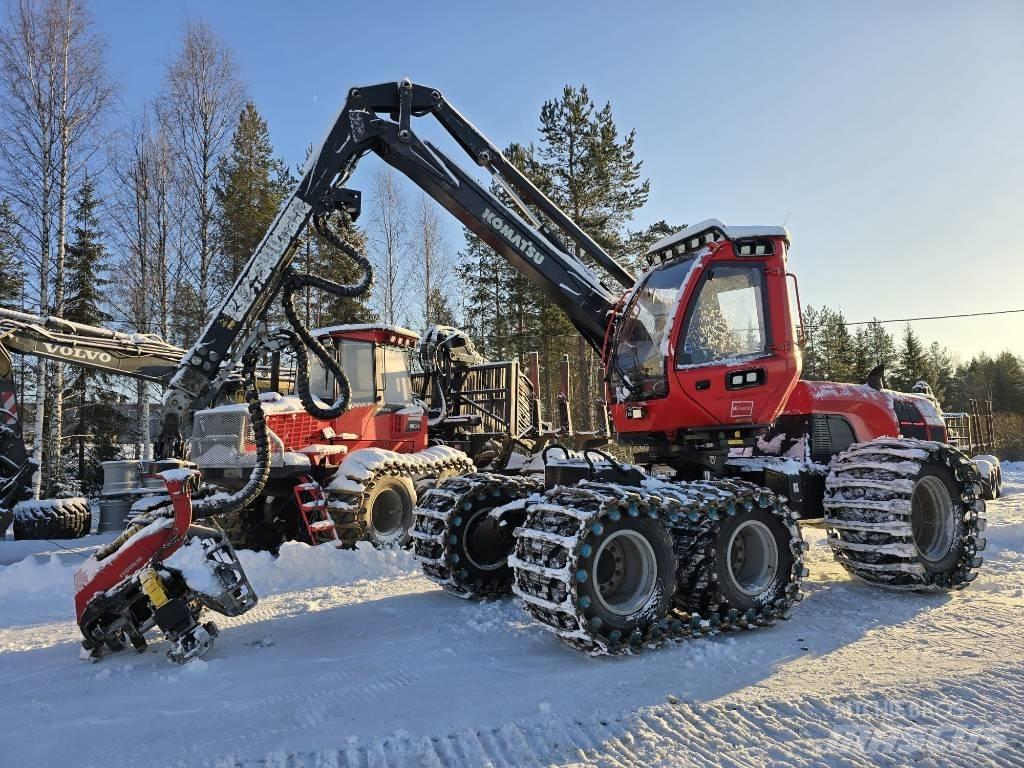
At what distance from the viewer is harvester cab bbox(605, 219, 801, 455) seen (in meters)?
5.33

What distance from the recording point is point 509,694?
358 centimetres

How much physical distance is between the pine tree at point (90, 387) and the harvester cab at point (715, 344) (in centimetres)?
1969

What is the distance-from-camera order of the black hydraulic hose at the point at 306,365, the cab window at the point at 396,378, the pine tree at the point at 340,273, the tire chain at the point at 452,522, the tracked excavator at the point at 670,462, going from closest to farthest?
the tracked excavator at the point at 670,462
the black hydraulic hose at the point at 306,365
the tire chain at the point at 452,522
the cab window at the point at 396,378
the pine tree at the point at 340,273

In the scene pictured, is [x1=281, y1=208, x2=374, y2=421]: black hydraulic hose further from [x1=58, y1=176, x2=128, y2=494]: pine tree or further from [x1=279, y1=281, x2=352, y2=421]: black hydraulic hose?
[x1=58, y1=176, x2=128, y2=494]: pine tree

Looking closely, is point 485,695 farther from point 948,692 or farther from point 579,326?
point 579,326

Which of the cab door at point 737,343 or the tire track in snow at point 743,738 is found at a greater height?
the cab door at point 737,343

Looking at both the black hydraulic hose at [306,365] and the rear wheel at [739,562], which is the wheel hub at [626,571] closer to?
the rear wheel at [739,562]

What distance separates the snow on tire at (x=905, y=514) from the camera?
17.6 feet

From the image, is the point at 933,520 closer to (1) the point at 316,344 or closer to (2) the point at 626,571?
(2) the point at 626,571

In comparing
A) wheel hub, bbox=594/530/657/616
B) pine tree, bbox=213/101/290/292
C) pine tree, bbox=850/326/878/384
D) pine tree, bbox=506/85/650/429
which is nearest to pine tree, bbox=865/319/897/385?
pine tree, bbox=850/326/878/384

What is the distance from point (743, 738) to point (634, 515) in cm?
144

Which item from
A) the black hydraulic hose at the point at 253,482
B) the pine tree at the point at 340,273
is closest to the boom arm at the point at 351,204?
the black hydraulic hose at the point at 253,482

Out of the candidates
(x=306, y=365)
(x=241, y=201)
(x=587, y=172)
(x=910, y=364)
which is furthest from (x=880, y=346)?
(x=306, y=365)

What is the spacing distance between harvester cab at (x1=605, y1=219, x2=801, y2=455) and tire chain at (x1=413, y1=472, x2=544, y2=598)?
1.23 m
